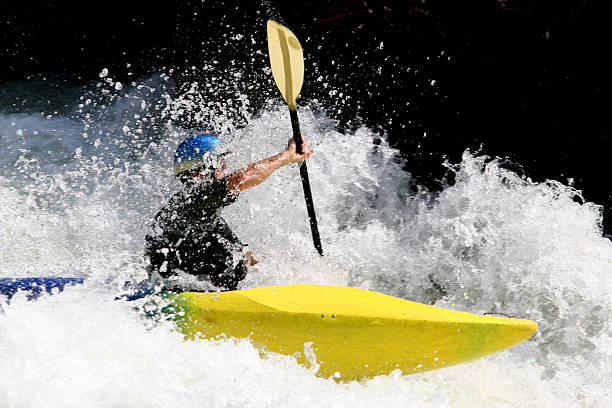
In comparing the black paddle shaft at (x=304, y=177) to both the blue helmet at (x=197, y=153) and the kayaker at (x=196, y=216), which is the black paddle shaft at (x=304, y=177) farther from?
the blue helmet at (x=197, y=153)

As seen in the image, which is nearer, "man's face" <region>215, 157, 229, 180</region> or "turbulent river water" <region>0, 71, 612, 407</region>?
"turbulent river water" <region>0, 71, 612, 407</region>

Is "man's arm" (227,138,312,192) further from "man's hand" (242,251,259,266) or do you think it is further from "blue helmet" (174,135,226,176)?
"man's hand" (242,251,259,266)

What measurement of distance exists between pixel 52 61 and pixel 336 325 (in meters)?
5.34

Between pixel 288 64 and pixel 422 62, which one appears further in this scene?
pixel 422 62

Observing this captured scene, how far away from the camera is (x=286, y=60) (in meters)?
3.06

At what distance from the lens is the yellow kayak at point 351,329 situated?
2.40 metres

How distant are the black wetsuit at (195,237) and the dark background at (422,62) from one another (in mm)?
2019

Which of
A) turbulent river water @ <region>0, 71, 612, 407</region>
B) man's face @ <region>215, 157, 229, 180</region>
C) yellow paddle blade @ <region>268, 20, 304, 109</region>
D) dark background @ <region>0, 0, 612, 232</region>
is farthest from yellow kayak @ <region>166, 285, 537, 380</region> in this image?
dark background @ <region>0, 0, 612, 232</region>

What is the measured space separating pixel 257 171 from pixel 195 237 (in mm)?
455

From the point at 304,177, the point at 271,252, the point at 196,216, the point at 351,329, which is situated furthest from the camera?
the point at 271,252

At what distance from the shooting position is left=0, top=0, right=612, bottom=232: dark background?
374 centimetres

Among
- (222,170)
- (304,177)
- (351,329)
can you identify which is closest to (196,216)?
(222,170)

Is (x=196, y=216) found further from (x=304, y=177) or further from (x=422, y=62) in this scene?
(x=422, y=62)

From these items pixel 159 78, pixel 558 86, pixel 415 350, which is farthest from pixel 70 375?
pixel 159 78
